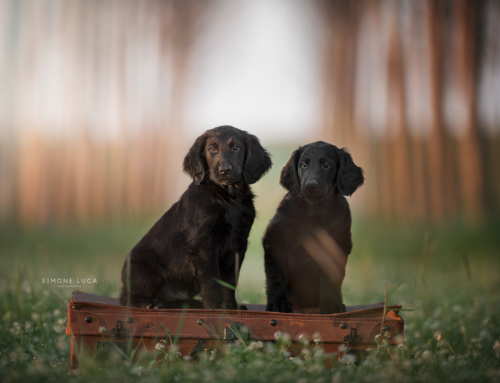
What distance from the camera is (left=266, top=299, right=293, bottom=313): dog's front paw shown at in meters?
2.78

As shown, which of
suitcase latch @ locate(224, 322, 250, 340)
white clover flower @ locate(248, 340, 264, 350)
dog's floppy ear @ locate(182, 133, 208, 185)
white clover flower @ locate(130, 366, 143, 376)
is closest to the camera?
white clover flower @ locate(130, 366, 143, 376)

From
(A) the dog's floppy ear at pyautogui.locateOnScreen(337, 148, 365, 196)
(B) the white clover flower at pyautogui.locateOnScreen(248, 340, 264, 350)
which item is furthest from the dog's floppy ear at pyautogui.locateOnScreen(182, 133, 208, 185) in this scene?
(B) the white clover flower at pyautogui.locateOnScreen(248, 340, 264, 350)

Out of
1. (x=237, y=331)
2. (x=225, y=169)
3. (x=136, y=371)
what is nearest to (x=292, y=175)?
A: (x=225, y=169)

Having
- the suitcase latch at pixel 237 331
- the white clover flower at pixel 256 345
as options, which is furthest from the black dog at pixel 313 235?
the white clover flower at pixel 256 345

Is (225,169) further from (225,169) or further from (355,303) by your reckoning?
(355,303)

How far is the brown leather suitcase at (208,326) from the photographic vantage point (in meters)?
2.47

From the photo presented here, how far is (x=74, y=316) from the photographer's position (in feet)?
8.13

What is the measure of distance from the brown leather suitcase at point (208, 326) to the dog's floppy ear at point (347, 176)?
2.96 feet

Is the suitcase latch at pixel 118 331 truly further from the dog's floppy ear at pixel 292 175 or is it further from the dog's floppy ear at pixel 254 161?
the dog's floppy ear at pixel 292 175

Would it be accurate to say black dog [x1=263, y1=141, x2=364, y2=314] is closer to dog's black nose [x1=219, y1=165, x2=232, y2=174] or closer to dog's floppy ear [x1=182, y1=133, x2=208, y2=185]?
dog's black nose [x1=219, y1=165, x2=232, y2=174]

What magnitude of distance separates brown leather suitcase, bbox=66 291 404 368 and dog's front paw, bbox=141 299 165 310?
9.3 inches

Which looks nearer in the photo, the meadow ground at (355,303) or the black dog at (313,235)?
the meadow ground at (355,303)

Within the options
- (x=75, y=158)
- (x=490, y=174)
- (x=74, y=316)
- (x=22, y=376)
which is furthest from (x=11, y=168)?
(x=490, y=174)

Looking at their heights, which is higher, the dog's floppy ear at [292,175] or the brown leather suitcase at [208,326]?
the dog's floppy ear at [292,175]
